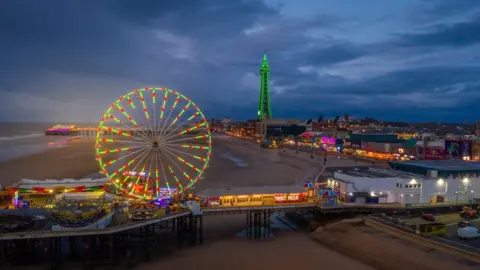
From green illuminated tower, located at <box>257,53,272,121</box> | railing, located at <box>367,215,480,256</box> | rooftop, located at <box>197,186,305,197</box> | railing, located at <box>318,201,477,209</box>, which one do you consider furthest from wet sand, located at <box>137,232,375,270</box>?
green illuminated tower, located at <box>257,53,272,121</box>

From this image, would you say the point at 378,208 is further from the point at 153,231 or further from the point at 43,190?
the point at 43,190

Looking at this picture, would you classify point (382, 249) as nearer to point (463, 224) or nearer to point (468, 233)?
point (468, 233)

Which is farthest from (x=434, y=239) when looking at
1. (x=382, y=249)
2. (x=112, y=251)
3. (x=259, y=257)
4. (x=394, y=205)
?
(x=112, y=251)

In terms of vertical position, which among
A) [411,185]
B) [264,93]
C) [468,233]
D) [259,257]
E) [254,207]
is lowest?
[259,257]

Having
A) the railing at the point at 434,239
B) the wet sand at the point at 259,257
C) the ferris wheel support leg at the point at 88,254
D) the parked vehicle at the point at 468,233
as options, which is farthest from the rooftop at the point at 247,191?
the parked vehicle at the point at 468,233

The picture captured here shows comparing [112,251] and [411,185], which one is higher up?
[411,185]

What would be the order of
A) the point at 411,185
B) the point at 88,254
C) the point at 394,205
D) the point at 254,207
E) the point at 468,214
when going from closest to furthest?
the point at 88,254 → the point at 254,207 → the point at 468,214 → the point at 394,205 → the point at 411,185

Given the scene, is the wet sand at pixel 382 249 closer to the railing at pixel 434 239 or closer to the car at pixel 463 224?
the railing at pixel 434 239
